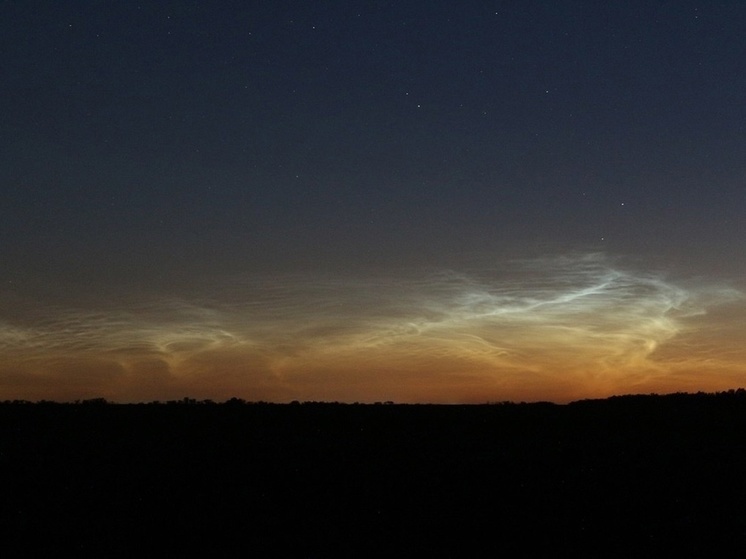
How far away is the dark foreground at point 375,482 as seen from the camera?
2087 cm

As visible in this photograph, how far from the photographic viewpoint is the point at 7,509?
23016 mm

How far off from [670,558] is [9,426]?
26215 millimetres

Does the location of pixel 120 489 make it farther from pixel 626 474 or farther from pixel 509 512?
pixel 626 474

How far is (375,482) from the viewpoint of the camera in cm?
2550

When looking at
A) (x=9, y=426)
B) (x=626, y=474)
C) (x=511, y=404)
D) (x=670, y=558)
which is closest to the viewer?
(x=670, y=558)

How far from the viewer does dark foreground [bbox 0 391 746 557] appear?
20.9 metres

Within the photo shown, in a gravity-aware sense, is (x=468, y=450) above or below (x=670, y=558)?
above

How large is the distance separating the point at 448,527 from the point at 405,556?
224cm

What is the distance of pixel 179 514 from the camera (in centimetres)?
2248

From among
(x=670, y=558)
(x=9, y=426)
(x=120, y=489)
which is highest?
(x=9, y=426)

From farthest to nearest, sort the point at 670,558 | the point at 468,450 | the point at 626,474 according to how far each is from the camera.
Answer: the point at 468,450
the point at 626,474
the point at 670,558

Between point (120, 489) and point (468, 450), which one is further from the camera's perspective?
point (468, 450)

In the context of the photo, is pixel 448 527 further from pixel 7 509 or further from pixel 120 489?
pixel 7 509

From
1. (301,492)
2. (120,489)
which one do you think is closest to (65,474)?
(120,489)
